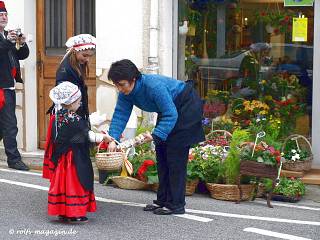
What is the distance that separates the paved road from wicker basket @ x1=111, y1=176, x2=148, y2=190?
0.08 metres

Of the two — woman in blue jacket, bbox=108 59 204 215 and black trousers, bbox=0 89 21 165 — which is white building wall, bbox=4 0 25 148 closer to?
black trousers, bbox=0 89 21 165

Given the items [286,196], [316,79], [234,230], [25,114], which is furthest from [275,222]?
[25,114]

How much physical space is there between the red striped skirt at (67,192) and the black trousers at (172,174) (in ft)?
2.71

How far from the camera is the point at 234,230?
639cm

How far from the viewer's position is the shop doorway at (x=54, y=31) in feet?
33.1

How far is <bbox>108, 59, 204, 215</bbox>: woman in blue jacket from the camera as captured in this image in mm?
6348

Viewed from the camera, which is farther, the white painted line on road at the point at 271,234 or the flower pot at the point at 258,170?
the flower pot at the point at 258,170

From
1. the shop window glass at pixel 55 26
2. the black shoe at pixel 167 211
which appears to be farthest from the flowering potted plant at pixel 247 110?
the black shoe at pixel 167 211

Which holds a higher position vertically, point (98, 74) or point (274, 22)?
point (274, 22)

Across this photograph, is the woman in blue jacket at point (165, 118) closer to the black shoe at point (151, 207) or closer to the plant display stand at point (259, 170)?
the black shoe at point (151, 207)

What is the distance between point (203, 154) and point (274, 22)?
2.24 metres

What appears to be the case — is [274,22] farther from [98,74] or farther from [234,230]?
[234,230]

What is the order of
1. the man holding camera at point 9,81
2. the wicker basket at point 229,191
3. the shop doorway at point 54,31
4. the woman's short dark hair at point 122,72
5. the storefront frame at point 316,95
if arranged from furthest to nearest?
1. the shop doorway at point 54,31
2. the storefront frame at point 316,95
3. the man holding camera at point 9,81
4. the wicker basket at point 229,191
5. the woman's short dark hair at point 122,72

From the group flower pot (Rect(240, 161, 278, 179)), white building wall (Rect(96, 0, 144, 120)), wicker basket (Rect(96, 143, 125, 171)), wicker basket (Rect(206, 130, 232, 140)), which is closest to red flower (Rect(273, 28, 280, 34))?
wicker basket (Rect(206, 130, 232, 140))
